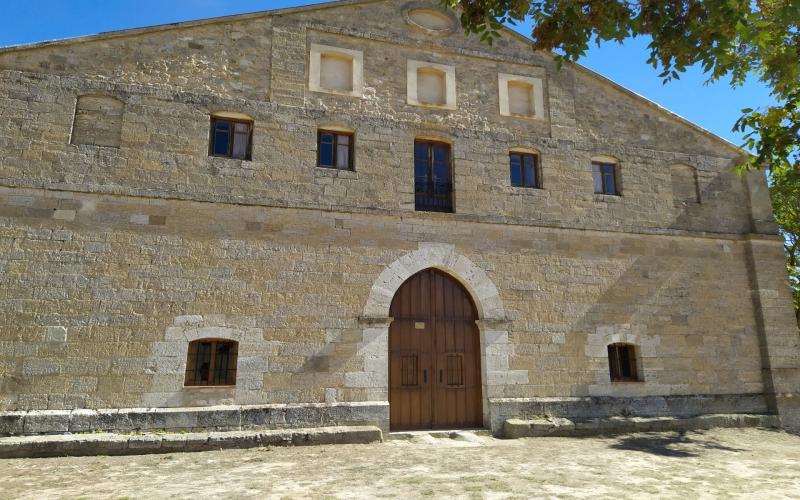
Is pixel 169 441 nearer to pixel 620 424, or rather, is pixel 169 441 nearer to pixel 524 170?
pixel 620 424

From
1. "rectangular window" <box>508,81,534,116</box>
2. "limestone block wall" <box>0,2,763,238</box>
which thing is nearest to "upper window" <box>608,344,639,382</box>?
"limestone block wall" <box>0,2,763,238</box>

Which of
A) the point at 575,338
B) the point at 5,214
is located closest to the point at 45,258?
the point at 5,214

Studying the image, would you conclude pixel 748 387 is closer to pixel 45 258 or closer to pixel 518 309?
pixel 518 309

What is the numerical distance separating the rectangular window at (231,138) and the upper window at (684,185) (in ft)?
27.8

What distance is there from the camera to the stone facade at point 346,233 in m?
7.84

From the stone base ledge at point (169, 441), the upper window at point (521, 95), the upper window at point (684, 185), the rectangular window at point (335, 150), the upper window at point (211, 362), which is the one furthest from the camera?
the upper window at point (684, 185)

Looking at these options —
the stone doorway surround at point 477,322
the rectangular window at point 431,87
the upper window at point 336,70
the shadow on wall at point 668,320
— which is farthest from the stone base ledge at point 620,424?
the upper window at point 336,70

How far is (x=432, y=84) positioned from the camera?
10352mm

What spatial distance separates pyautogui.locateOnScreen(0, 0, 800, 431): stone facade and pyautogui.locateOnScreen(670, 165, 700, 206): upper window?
52mm

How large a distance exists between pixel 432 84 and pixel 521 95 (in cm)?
192

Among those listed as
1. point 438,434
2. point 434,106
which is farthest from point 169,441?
point 434,106

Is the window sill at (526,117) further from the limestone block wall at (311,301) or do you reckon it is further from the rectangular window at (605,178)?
the limestone block wall at (311,301)

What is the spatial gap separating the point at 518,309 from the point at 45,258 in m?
7.44

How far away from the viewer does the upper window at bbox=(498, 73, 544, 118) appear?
10.7 meters
